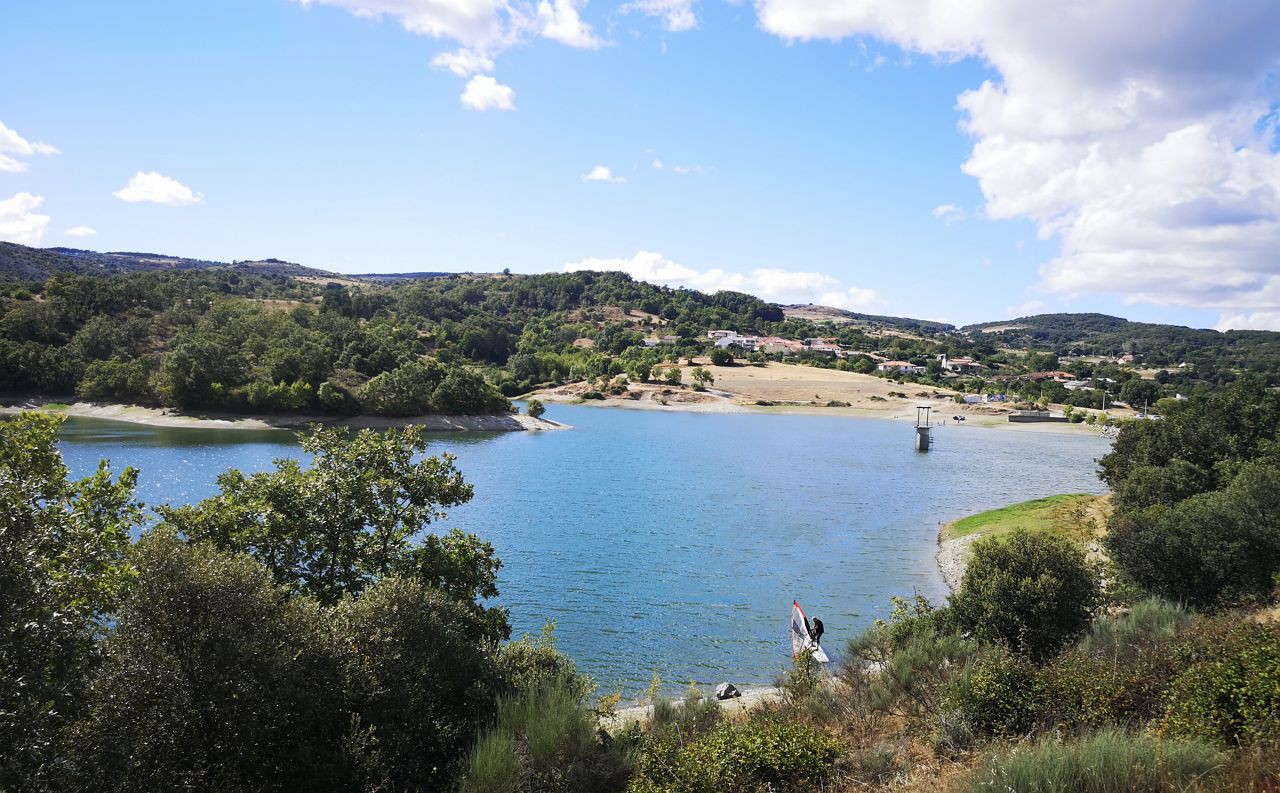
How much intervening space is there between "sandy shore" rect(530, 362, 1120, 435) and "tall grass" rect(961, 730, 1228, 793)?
112 m

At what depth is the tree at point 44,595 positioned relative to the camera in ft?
22.2

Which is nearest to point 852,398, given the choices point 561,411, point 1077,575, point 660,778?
point 561,411

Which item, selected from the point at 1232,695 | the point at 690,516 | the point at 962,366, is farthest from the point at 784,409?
the point at 1232,695

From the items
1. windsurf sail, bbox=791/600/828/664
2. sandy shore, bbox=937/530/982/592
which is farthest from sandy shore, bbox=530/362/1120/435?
windsurf sail, bbox=791/600/828/664

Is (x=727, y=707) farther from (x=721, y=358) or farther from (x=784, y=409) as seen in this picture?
(x=721, y=358)

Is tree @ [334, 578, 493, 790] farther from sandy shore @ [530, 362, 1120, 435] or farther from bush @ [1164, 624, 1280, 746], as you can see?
sandy shore @ [530, 362, 1120, 435]

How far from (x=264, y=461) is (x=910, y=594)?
4777 cm

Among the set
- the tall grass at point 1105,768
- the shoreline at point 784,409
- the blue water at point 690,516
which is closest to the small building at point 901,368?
the shoreline at point 784,409

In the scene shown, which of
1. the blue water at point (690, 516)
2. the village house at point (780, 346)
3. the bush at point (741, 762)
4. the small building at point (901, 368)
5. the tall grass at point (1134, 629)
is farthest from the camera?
the village house at point (780, 346)

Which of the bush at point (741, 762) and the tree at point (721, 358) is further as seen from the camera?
the tree at point (721, 358)

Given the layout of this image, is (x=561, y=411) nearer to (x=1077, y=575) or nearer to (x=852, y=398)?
(x=852, y=398)

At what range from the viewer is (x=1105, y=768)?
7164 millimetres

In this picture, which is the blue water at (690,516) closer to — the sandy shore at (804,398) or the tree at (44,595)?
the tree at (44,595)

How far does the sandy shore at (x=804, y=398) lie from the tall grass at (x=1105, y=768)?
11180 cm
